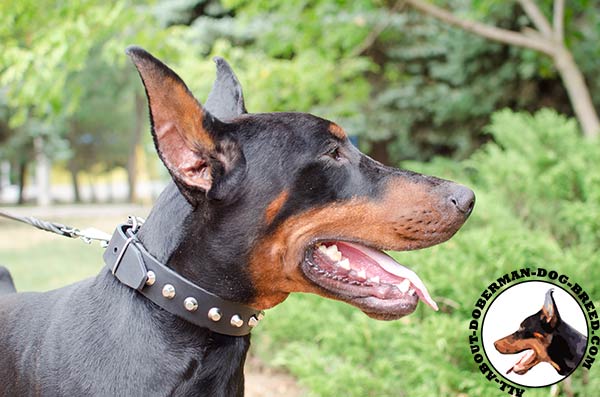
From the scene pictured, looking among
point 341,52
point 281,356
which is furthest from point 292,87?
point 281,356

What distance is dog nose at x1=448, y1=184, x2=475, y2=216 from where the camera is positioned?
246 centimetres

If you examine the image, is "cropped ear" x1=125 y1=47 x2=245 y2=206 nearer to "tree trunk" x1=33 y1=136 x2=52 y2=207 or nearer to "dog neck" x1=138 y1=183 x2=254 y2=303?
"dog neck" x1=138 y1=183 x2=254 y2=303

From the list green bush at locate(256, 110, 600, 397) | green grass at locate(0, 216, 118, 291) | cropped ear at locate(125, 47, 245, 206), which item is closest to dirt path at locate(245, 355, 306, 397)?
green bush at locate(256, 110, 600, 397)

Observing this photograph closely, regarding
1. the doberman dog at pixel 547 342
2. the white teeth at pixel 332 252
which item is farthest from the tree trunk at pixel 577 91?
the white teeth at pixel 332 252

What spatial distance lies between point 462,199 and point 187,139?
102 centimetres

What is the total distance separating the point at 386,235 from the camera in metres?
2.46

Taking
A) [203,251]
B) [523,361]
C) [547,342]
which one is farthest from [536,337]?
[203,251]

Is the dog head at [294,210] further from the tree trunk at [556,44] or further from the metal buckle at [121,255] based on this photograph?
the tree trunk at [556,44]

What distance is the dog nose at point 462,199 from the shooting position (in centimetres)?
246

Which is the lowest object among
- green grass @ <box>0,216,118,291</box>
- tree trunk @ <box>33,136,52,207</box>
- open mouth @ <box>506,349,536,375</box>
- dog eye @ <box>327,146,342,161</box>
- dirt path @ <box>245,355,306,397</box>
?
tree trunk @ <box>33,136,52,207</box>

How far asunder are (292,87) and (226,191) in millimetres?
7367

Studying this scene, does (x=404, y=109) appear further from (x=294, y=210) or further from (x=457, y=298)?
(x=294, y=210)

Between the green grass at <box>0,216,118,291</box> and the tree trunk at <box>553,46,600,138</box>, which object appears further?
the green grass at <box>0,216,118,291</box>

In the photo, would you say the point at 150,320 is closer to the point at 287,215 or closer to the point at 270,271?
the point at 270,271
